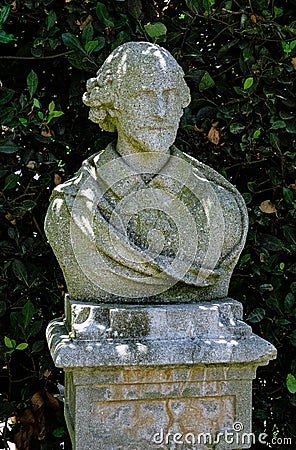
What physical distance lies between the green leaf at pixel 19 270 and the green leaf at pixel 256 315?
1188 mm

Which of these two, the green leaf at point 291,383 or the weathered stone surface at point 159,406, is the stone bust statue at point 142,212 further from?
the green leaf at point 291,383

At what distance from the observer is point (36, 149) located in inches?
162

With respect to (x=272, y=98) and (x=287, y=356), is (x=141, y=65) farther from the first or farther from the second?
(x=287, y=356)

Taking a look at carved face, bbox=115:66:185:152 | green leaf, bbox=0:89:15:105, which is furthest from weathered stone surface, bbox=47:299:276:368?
green leaf, bbox=0:89:15:105

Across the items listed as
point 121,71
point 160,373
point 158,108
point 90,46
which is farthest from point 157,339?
point 90,46

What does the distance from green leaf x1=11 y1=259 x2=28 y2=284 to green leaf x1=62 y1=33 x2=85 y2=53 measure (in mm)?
1135

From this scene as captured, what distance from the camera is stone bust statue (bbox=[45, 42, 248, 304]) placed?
2.91 m

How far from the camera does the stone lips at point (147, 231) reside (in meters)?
2.90

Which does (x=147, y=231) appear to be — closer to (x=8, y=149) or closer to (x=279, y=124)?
(x=8, y=149)

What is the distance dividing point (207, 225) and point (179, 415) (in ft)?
2.51

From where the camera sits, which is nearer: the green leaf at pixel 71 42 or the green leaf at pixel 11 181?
the green leaf at pixel 71 42

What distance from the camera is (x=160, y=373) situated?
286cm

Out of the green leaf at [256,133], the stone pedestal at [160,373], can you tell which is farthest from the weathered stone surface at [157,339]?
the green leaf at [256,133]

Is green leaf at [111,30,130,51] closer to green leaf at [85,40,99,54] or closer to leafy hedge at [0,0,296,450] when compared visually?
leafy hedge at [0,0,296,450]
